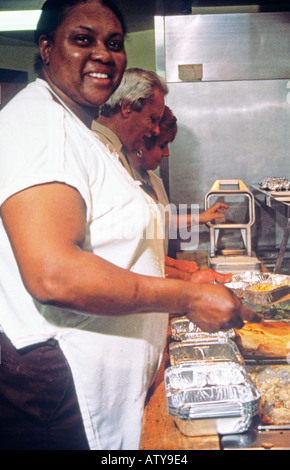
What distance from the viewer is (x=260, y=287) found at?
167cm

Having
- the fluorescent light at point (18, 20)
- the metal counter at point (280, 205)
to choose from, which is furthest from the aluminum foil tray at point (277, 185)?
the fluorescent light at point (18, 20)

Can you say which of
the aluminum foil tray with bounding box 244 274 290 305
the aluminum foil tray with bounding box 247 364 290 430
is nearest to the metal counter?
the aluminum foil tray with bounding box 244 274 290 305

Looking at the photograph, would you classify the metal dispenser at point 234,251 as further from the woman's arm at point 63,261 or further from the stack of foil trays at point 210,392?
the woman's arm at point 63,261

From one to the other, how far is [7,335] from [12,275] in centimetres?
11

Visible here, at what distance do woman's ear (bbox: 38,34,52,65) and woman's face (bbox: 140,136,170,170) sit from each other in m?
1.25

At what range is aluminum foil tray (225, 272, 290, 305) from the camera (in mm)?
1587

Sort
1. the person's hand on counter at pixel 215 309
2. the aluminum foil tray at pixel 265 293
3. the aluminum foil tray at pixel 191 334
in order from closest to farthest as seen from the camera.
Result: the person's hand on counter at pixel 215 309 < the aluminum foil tray at pixel 191 334 < the aluminum foil tray at pixel 265 293

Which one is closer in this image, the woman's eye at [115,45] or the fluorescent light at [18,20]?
the woman's eye at [115,45]

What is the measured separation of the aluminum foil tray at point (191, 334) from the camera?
1191mm

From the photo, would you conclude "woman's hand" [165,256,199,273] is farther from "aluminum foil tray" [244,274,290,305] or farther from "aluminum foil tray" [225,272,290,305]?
"aluminum foil tray" [244,274,290,305]

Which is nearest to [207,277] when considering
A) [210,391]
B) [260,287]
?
[260,287]

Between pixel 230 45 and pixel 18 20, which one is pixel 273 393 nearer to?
pixel 230 45

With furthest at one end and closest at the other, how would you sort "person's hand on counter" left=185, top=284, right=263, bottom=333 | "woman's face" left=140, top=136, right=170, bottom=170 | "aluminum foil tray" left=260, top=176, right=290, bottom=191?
"aluminum foil tray" left=260, top=176, right=290, bottom=191 < "woman's face" left=140, top=136, right=170, bottom=170 < "person's hand on counter" left=185, top=284, right=263, bottom=333

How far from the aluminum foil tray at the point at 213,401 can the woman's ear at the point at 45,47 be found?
2.35ft
